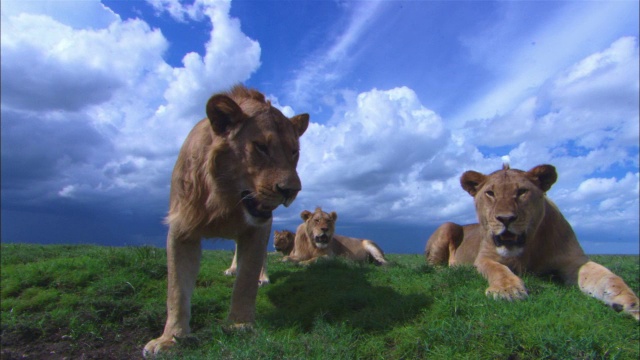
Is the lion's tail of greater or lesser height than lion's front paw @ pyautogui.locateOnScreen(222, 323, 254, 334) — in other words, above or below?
above

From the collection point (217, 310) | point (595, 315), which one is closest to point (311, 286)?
point (217, 310)

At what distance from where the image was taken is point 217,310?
6.24m

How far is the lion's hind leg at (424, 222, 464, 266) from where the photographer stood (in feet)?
30.9

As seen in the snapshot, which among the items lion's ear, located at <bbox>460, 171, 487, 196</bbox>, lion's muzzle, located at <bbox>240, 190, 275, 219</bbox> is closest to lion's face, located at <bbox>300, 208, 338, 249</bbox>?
lion's ear, located at <bbox>460, 171, 487, 196</bbox>

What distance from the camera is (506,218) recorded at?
19.2ft

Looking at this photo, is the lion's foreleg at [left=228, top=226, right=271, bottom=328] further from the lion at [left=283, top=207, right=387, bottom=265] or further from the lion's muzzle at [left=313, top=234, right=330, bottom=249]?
the lion's muzzle at [left=313, top=234, right=330, bottom=249]

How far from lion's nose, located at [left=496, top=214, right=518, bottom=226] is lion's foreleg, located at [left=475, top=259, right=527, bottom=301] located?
0.56 m

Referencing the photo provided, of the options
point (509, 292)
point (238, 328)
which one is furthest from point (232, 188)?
point (509, 292)

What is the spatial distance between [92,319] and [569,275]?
6.05 meters

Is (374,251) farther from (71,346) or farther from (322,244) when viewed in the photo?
(71,346)

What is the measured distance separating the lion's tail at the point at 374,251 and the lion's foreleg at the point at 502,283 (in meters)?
8.00

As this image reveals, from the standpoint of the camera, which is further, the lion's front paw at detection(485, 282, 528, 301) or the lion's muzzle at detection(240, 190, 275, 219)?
the lion's front paw at detection(485, 282, 528, 301)

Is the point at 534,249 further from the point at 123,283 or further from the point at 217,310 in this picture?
the point at 123,283

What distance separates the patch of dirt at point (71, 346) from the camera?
5430 millimetres
